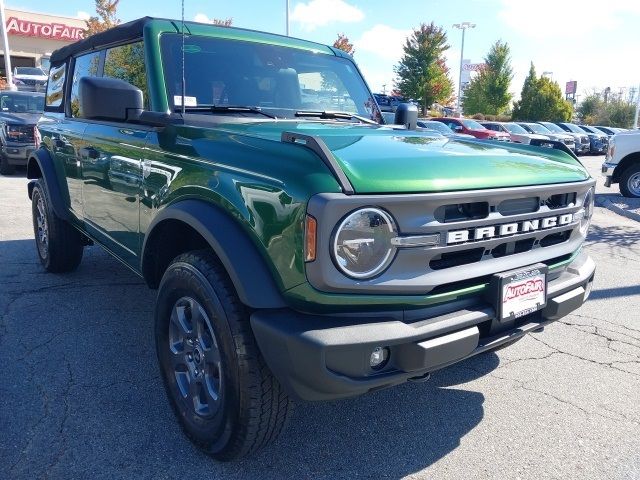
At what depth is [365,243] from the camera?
6.43 feet

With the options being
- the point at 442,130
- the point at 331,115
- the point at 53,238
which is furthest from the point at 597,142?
the point at 53,238

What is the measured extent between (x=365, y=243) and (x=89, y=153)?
2.52m

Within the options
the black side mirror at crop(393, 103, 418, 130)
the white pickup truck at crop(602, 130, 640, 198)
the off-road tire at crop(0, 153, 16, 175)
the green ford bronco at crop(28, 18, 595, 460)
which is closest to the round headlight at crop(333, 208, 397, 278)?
the green ford bronco at crop(28, 18, 595, 460)

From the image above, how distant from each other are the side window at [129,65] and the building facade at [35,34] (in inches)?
1711

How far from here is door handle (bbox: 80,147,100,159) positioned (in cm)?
355

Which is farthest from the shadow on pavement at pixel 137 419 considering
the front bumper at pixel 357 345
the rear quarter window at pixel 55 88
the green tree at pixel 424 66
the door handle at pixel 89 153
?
the green tree at pixel 424 66

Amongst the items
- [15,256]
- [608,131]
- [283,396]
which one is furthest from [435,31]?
[283,396]

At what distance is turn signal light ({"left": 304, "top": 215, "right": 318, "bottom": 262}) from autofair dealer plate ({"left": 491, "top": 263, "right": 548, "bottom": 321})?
33.0 inches

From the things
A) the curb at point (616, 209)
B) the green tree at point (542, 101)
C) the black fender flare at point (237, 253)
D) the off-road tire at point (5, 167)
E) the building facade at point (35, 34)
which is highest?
the building facade at point (35, 34)

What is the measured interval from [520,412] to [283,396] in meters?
1.44

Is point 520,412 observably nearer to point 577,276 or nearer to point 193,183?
point 577,276

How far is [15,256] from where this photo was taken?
18.3ft

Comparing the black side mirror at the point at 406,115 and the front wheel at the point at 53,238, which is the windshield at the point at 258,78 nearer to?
the black side mirror at the point at 406,115

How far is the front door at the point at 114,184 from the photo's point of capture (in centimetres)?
302
